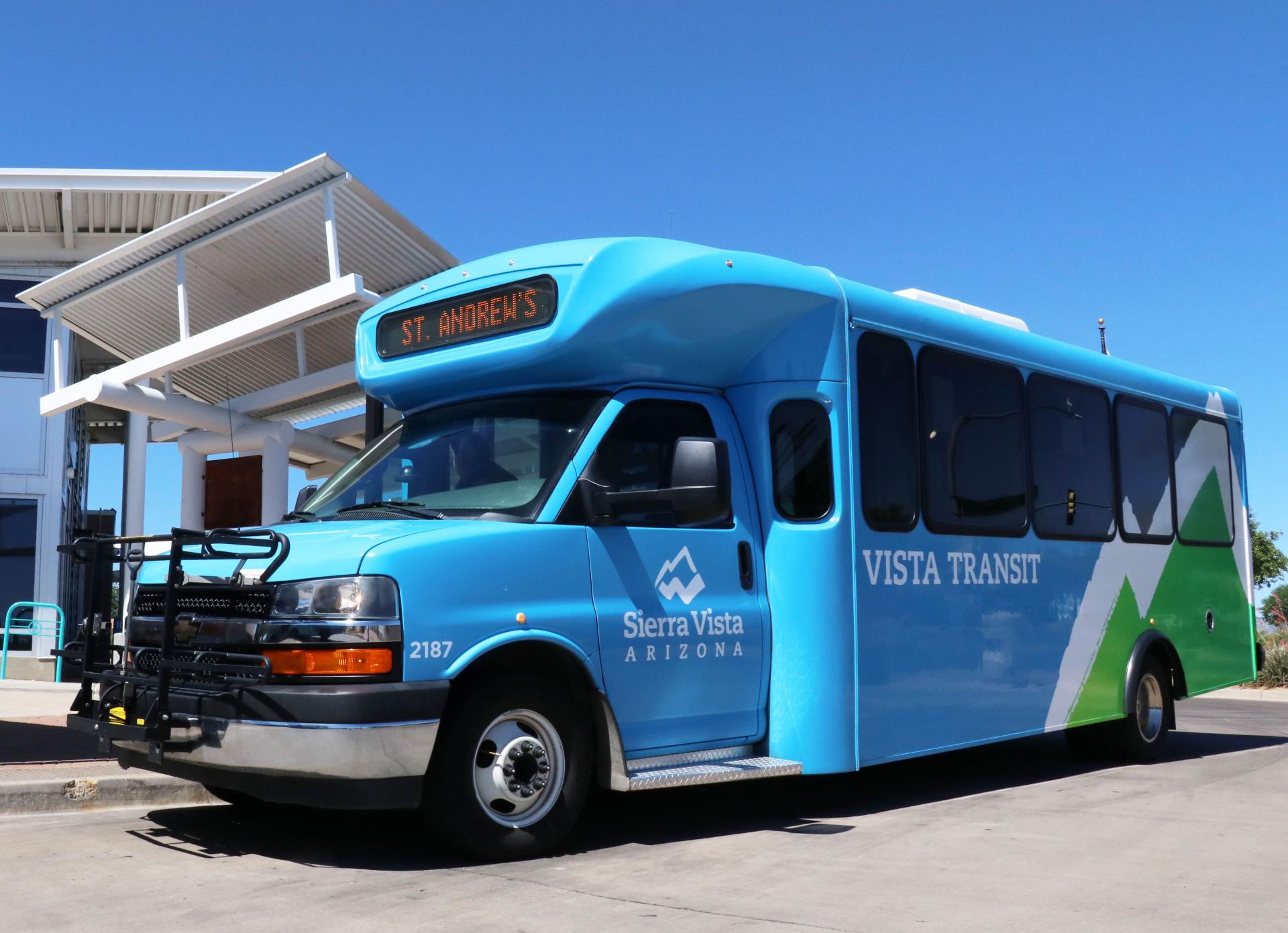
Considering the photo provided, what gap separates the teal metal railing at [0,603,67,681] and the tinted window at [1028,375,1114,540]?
1351 cm

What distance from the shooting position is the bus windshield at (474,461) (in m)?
6.04

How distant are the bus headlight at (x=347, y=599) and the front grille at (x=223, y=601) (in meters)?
0.14

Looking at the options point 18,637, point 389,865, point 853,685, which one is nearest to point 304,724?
point 389,865

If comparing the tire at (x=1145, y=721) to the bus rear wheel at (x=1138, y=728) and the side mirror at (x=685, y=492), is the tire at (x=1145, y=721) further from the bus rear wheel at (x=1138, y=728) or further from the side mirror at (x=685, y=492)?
the side mirror at (x=685, y=492)

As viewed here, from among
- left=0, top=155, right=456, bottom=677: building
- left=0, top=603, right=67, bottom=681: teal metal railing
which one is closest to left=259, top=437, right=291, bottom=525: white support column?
left=0, top=155, right=456, bottom=677: building

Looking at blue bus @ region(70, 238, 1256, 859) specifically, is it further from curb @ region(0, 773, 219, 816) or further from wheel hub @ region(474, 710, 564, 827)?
curb @ region(0, 773, 219, 816)

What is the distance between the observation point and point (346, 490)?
661 cm

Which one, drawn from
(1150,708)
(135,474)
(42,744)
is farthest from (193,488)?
(1150,708)

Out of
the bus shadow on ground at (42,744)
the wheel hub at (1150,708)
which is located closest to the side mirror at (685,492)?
the bus shadow on ground at (42,744)

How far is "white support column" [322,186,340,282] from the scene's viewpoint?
14375 mm

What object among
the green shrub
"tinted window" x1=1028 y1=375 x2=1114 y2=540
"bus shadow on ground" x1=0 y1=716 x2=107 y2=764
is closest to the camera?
"bus shadow on ground" x1=0 y1=716 x2=107 y2=764

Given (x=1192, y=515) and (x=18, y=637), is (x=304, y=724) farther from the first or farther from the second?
(x=18, y=637)

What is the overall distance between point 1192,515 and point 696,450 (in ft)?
19.7

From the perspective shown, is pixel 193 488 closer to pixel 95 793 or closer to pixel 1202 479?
pixel 95 793
